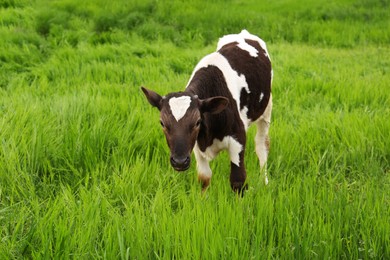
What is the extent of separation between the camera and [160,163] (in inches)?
140

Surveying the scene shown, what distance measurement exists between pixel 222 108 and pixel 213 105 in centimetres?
6

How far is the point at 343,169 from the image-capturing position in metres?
3.43

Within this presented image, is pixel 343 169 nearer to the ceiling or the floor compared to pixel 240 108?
nearer to the floor

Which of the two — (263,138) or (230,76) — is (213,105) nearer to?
(230,76)

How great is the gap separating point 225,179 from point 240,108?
1.93ft

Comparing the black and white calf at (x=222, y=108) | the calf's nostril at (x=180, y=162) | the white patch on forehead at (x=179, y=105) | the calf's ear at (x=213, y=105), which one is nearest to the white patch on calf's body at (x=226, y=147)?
the black and white calf at (x=222, y=108)

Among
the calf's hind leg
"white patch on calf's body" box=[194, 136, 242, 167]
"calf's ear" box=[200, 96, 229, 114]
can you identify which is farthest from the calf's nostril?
the calf's hind leg

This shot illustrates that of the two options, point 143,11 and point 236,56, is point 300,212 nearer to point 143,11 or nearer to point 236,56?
point 236,56

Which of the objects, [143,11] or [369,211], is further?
[143,11]

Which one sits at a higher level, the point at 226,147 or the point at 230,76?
the point at 230,76

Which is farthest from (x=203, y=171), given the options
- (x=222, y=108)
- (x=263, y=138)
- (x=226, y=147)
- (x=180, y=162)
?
(x=263, y=138)

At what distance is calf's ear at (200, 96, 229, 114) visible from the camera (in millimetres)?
2811

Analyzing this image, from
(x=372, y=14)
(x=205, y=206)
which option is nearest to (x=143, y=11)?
(x=372, y=14)

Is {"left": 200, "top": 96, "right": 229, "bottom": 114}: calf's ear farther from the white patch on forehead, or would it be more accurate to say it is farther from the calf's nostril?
the calf's nostril
